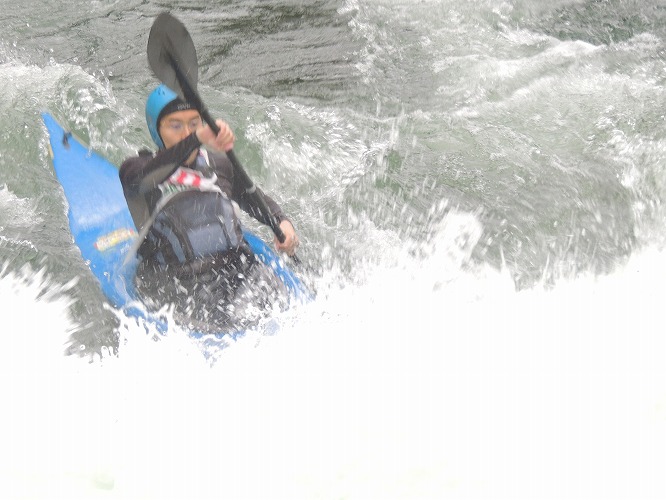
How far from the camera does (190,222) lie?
3.12 m

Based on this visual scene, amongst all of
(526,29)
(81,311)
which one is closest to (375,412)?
(81,311)

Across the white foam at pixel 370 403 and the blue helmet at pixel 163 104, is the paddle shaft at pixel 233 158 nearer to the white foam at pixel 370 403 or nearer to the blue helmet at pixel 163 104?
the blue helmet at pixel 163 104

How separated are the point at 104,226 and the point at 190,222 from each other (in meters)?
0.81

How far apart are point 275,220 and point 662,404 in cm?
166

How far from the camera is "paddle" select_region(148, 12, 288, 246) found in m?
3.06

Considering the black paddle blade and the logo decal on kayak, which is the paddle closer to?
the black paddle blade

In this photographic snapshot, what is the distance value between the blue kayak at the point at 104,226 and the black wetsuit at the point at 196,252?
0.09 metres

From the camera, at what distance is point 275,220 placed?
11.0 feet

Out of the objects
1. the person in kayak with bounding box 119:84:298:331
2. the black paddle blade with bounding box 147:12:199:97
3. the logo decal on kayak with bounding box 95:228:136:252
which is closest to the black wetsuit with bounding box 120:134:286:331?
the person in kayak with bounding box 119:84:298:331

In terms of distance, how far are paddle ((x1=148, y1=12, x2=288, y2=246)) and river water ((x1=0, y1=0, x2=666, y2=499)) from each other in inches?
19.3

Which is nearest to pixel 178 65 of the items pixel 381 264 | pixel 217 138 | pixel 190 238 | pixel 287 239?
pixel 217 138

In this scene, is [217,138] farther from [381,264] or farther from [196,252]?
[381,264]

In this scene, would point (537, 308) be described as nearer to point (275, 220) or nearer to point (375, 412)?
point (375, 412)

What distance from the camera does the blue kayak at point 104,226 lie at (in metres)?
3.30
